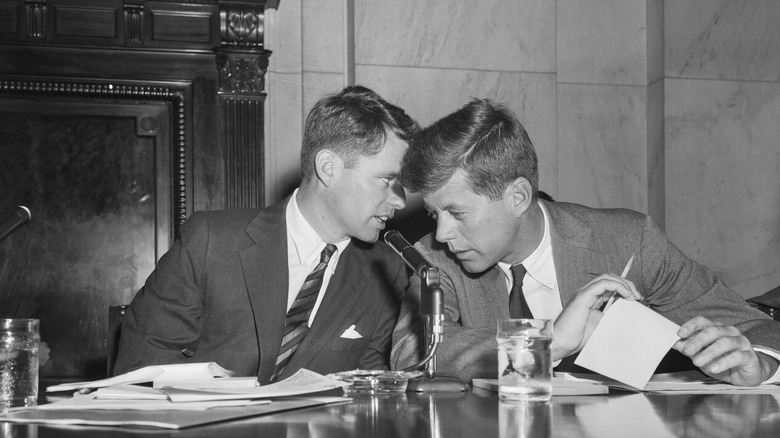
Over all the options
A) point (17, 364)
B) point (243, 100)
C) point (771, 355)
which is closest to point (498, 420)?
point (17, 364)

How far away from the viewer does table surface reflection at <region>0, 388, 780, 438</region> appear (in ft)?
4.10

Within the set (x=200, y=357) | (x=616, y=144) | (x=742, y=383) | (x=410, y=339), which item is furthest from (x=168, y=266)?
(x=616, y=144)

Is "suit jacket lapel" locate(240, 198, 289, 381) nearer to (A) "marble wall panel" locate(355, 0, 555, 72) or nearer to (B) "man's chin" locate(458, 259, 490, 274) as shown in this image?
(B) "man's chin" locate(458, 259, 490, 274)

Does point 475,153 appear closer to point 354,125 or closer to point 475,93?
point 354,125

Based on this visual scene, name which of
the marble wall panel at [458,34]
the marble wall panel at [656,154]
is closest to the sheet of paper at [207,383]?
the marble wall panel at [458,34]

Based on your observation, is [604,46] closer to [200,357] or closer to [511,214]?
[511,214]

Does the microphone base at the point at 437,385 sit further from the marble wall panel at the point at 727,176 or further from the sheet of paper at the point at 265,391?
the marble wall panel at the point at 727,176

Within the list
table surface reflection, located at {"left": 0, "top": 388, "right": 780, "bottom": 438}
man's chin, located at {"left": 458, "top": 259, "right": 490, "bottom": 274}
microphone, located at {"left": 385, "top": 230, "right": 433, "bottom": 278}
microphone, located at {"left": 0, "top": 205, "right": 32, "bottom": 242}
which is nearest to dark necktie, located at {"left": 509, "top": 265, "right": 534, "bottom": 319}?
man's chin, located at {"left": 458, "top": 259, "right": 490, "bottom": 274}

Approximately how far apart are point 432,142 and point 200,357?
0.91 m

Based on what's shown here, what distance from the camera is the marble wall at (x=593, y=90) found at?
3.80 meters

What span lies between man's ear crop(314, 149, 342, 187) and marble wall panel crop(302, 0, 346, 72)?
1.12 m

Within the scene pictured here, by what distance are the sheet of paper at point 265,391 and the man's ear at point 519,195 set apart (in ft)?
2.78

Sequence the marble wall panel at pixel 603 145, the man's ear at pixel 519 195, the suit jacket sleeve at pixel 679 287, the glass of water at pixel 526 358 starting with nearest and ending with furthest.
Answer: the glass of water at pixel 526 358 → the suit jacket sleeve at pixel 679 287 → the man's ear at pixel 519 195 → the marble wall panel at pixel 603 145

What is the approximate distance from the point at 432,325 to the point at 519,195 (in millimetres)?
763
